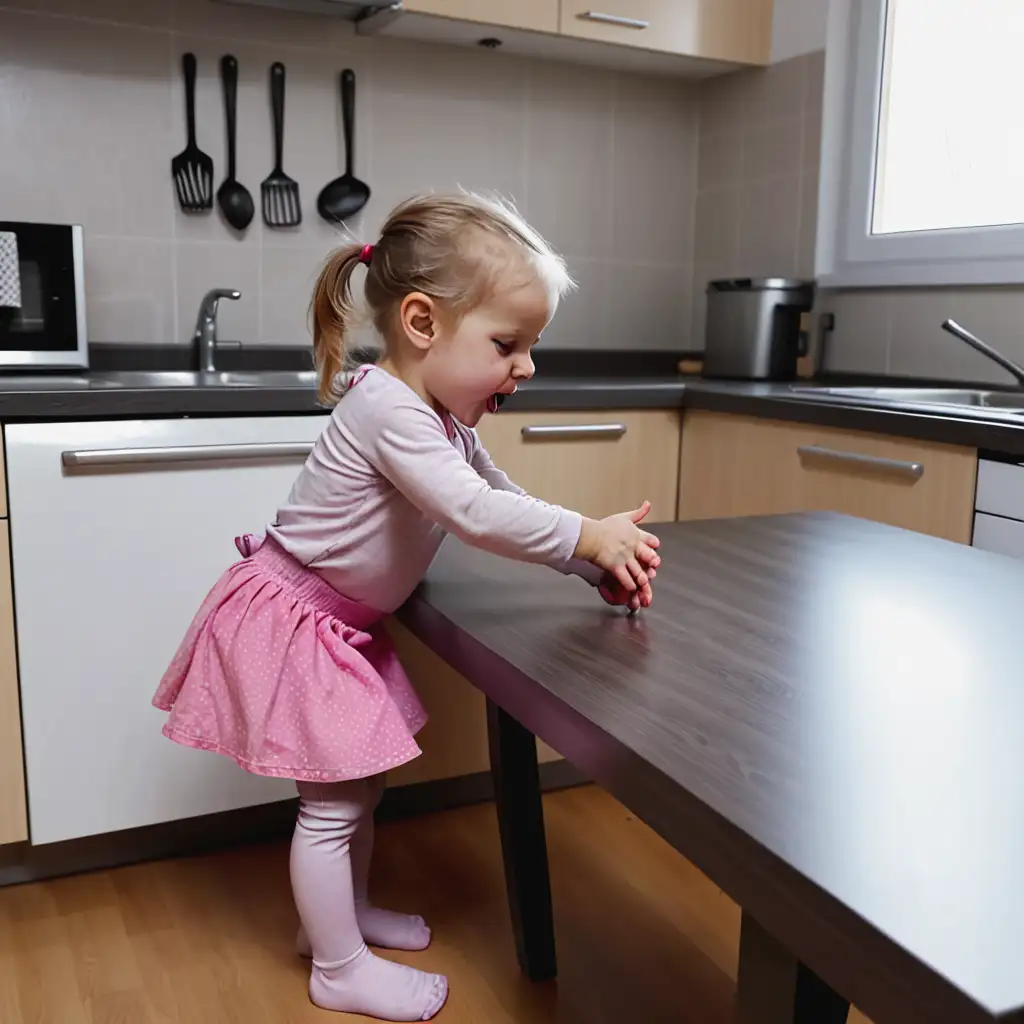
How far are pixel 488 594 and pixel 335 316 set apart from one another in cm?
46

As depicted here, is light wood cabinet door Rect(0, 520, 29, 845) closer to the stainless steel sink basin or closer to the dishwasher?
the stainless steel sink basin

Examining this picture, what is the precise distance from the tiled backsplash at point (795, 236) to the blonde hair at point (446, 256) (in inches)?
56.3

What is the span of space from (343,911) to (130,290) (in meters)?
1.45

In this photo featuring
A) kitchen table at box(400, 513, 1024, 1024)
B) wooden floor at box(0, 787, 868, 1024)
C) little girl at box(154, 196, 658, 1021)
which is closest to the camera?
kitchen table at box(400, 513, 1024, 1024)

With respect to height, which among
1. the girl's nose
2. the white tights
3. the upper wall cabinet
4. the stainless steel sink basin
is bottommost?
the white tights

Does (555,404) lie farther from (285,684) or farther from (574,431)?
(285,684)

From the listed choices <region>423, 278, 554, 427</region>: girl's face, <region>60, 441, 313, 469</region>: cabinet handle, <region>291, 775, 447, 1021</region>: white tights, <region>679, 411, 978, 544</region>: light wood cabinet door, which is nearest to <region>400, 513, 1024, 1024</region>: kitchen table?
<region>423, 278, 554, 427</region>: girl's face

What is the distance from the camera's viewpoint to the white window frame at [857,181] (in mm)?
2412

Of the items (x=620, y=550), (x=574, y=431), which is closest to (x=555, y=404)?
(x=574, y=431)

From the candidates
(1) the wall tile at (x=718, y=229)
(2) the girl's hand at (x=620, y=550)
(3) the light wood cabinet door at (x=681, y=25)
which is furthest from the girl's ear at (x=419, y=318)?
(1) the wall tile at (x=718, y=229)

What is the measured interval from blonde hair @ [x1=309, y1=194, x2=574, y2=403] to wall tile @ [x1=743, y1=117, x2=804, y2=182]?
170cm

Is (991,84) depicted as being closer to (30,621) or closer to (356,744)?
(356,744)

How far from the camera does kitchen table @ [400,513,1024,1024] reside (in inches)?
18.4

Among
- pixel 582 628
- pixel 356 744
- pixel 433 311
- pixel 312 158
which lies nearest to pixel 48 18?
pixel 312 158
